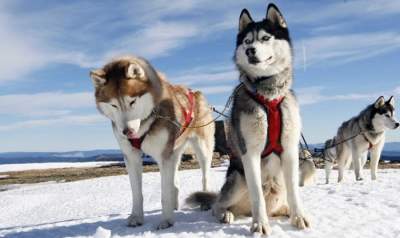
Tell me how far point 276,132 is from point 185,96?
2386 mm

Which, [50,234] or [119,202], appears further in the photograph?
[119,202]

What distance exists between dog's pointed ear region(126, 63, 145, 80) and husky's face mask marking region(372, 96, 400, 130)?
8.44 metres

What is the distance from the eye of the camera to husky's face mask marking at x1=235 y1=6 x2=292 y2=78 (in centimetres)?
479

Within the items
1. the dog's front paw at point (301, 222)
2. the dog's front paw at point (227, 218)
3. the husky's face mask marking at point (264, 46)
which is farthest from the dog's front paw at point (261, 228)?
the husky's face mask marking at point (264, 46)

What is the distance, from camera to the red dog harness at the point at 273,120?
15.9 ft

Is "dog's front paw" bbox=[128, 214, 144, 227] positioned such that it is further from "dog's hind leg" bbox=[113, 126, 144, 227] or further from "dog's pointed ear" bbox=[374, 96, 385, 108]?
"dog's pointed ear" bbox=[374, 96, 385, 108]

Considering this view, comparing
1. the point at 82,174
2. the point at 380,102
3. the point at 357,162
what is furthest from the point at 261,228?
the point at 82,174

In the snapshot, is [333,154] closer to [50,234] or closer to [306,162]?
[306,162]

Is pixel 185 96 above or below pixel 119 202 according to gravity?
above

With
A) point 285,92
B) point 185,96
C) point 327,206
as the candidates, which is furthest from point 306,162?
point 285,92

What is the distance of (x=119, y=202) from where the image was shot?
37.8ft

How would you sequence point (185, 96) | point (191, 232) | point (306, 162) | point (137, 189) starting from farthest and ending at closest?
point (306, 162) → point (185, 96) → point (137, 189) → point (191, 232)

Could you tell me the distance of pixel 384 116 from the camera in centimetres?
1199

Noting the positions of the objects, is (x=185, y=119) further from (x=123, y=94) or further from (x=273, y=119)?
(x=273, y=119)
